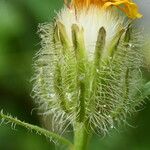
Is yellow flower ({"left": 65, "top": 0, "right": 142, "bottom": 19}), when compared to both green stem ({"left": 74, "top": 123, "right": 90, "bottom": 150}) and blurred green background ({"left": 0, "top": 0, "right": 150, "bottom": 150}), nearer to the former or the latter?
green stem ({"left": 74, "top": 123, "right": 90, "bottom": 150})

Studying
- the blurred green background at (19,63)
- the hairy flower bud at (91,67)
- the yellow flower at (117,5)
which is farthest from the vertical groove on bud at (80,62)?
the blurred green background at (19,63)

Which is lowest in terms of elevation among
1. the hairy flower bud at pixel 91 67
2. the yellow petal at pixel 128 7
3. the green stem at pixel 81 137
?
the green stem at pixel 81 137

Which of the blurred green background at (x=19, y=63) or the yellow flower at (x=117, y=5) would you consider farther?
the blurred green background at (x=19, y=63)

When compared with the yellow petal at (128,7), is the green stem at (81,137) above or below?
below

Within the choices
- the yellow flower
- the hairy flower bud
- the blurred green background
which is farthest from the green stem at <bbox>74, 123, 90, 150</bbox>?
the blurred green background

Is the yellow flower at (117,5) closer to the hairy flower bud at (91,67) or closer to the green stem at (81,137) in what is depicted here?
the hairy flower bud at (91,67)

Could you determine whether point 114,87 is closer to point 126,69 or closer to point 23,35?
point 126,69

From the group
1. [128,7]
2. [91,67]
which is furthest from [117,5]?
[91,67]

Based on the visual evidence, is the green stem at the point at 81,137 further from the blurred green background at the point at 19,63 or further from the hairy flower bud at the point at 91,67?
the blurred green background at the point at 19,63

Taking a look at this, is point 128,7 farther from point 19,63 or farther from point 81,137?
point 19,63
